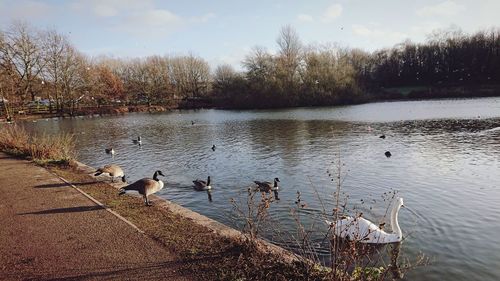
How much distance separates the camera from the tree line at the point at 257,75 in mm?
62719

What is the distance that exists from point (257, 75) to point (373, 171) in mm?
55480

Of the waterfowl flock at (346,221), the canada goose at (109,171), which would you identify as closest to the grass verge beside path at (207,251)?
the waterfowl flock at (346,221)

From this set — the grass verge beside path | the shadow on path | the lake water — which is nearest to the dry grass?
the lake water

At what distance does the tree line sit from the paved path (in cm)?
5261

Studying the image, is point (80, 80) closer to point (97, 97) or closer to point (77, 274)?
point (97, 97)

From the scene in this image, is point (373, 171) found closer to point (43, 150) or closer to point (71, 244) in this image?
point (71, 244)

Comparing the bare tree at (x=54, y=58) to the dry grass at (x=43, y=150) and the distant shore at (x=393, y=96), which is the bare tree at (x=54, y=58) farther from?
the dry grass at (x=43, y=150)

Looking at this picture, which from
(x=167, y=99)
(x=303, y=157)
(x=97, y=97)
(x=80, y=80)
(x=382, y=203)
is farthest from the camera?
(x=167, y=99)

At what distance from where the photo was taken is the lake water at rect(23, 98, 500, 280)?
871 centimetres

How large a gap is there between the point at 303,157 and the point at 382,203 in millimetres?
8556

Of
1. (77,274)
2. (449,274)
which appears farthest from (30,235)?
(449,274)

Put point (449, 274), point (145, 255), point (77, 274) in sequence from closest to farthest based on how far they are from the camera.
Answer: point (77, 274)
point (145, 255)
point (449, 274)

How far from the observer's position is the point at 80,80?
69062 mm

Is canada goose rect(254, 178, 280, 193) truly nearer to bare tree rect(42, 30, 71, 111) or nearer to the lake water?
the lake water
